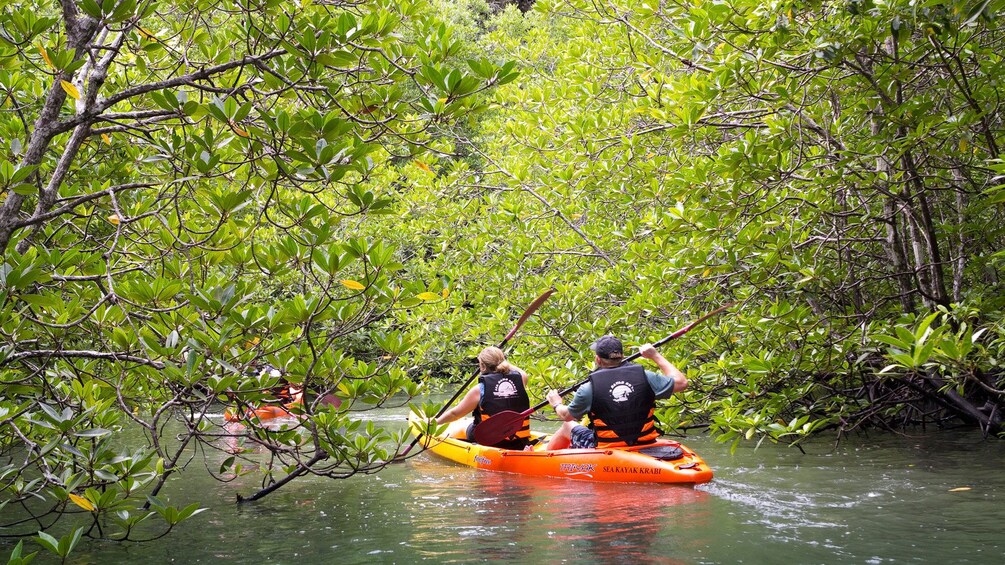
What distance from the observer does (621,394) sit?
621cm

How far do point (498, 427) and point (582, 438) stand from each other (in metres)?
0.92

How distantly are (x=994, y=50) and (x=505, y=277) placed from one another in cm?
542

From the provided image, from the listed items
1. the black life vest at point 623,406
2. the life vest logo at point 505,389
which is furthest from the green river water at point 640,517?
the life vest logo at point 505,389

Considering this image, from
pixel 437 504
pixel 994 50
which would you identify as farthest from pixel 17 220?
pixel 994 50

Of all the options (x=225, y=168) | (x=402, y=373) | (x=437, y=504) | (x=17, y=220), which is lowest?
(x=437, y=504)

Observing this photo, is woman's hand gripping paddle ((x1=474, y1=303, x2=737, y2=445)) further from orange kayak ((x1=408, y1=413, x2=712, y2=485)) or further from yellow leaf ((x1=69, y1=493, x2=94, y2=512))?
yellow leaf ((x1=69, y1=493, x2=94, y2=512))

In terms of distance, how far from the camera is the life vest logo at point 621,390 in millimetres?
6164

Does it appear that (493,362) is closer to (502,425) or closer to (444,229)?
(502,425)

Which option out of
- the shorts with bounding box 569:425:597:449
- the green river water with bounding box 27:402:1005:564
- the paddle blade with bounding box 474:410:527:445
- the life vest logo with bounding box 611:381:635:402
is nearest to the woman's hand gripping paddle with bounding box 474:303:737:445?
the paddle blade with bounding box 474:410:527:445

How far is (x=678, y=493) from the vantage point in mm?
5652

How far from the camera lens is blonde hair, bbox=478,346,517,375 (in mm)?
7340

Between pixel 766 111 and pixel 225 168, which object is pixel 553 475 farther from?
pixel 225 168

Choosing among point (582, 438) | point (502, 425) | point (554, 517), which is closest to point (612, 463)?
point (582, 438)

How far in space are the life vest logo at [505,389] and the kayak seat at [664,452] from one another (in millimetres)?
1567
